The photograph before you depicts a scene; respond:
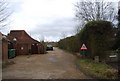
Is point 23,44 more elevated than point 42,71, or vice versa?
point 23,44

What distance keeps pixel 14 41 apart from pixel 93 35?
15.6m

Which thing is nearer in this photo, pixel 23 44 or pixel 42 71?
pixel 42 71

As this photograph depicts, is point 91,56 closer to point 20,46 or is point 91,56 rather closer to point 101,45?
point 101,45

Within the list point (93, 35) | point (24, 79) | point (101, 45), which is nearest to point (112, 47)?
point (101, 45)

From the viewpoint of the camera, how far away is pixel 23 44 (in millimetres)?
25000

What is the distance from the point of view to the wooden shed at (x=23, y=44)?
24675 millimetres

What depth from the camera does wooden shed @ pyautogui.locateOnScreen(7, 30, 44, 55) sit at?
971 inches

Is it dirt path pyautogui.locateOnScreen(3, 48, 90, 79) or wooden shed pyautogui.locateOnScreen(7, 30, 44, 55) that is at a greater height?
wooden shed pyautogui.locateOnScreen(7, 30, 44, 55)

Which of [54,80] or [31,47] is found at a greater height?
[31,47]

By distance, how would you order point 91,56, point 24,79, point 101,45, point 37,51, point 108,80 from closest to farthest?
point 108,80 < point 24,79 < point 101,45 < point 91,56 < point 37,51

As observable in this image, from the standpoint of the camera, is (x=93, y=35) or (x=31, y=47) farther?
(x=31, y=47)

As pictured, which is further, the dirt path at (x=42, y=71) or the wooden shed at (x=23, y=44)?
the wooden shed at (x=23, y=44)

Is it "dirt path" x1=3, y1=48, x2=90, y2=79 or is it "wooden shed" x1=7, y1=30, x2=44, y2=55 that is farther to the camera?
"wooden shed" x1=7, y1=30, x2=44, y2=55

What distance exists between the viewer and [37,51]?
2666 centimetres
